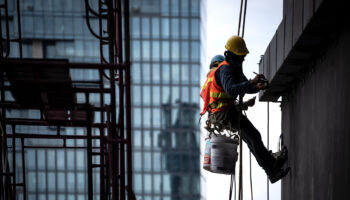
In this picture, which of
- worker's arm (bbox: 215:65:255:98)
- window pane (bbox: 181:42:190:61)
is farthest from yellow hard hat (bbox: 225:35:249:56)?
window pane (bbox: 181:42:190:61)

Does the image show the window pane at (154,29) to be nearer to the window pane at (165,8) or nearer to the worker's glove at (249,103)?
the window pane at (165,8)

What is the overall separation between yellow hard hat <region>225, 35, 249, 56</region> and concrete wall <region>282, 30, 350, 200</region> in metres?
1.08

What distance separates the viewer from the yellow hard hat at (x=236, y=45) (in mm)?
8391

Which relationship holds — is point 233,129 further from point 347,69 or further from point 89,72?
point 89,72

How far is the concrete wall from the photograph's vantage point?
21.3 feet

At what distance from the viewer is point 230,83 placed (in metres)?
8.09

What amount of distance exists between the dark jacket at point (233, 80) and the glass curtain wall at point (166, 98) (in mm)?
60049

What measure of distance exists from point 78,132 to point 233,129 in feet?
194

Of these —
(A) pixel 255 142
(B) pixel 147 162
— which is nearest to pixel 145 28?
(B) pixel 147 162

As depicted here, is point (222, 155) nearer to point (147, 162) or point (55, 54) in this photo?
point (147, 162)

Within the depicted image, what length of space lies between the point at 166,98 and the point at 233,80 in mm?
61162

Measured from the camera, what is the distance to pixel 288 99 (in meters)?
10.5

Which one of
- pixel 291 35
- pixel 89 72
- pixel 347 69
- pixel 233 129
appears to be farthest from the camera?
pixel 89 72

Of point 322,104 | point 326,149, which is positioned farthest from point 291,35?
point 326,149
